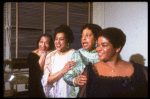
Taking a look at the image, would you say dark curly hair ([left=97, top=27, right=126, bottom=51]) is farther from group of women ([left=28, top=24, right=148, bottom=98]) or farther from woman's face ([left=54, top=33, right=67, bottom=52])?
woman's face ([left=54, top=33, right=67, bottom=52])

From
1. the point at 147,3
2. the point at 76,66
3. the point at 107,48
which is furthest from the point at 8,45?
the point at 147,3

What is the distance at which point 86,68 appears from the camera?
67 centimetres

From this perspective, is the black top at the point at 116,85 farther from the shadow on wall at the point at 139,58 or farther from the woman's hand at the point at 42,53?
the woman's hand at the point at 42,53

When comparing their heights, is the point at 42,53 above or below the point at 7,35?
below

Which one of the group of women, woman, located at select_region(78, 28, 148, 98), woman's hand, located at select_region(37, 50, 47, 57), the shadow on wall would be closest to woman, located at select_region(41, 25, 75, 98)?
the group of women

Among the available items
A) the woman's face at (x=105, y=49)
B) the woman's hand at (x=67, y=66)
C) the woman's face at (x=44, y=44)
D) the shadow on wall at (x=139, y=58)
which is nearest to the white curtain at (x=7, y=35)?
the woman's face at (x=44, y=44)

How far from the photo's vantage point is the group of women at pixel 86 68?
63cm

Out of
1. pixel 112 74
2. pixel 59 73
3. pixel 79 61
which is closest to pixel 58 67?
pixel 59 73

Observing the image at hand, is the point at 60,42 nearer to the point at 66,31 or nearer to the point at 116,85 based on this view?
the point at 66,31

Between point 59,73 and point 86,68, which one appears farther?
point 59,73

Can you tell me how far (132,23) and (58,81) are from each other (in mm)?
731

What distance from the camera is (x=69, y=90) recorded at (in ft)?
2.81

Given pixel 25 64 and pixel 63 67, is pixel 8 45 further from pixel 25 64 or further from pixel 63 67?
pixel 63 67

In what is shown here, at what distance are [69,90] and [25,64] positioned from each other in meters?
0.53
